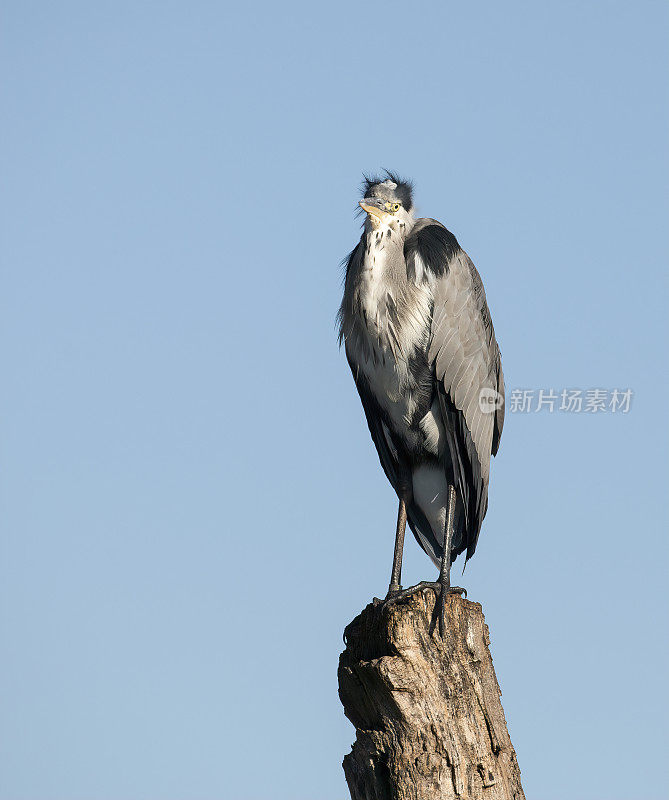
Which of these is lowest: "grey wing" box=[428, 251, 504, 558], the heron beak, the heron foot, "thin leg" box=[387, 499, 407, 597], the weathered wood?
the weathered wood

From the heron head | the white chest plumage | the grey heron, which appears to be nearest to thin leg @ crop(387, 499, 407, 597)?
the grey heron

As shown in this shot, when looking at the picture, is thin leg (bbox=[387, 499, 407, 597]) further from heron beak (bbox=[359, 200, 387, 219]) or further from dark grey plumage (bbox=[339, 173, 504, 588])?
heron beak (bbox=[359, 200, 387, 219])

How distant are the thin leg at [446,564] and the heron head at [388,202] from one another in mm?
1864

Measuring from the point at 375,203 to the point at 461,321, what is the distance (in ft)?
3.28

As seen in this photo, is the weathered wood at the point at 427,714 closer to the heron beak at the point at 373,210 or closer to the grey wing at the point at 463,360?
the grey wing at the point at 463,360

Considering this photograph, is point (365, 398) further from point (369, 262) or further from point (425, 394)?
point (369, 262)

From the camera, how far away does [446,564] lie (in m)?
5.48

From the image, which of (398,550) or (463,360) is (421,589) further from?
(463,360)

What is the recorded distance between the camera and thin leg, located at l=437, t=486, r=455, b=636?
4.69 m

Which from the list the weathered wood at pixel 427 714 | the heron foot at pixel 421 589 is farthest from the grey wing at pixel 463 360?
the weathered wood at pixel 427 714

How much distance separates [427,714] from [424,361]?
224 centimetres

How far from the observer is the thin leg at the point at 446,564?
4688 millimetres

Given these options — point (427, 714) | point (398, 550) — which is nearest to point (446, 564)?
point (398, 550)

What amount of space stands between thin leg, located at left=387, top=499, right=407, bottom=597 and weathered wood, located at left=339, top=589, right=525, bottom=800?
2.68ft
